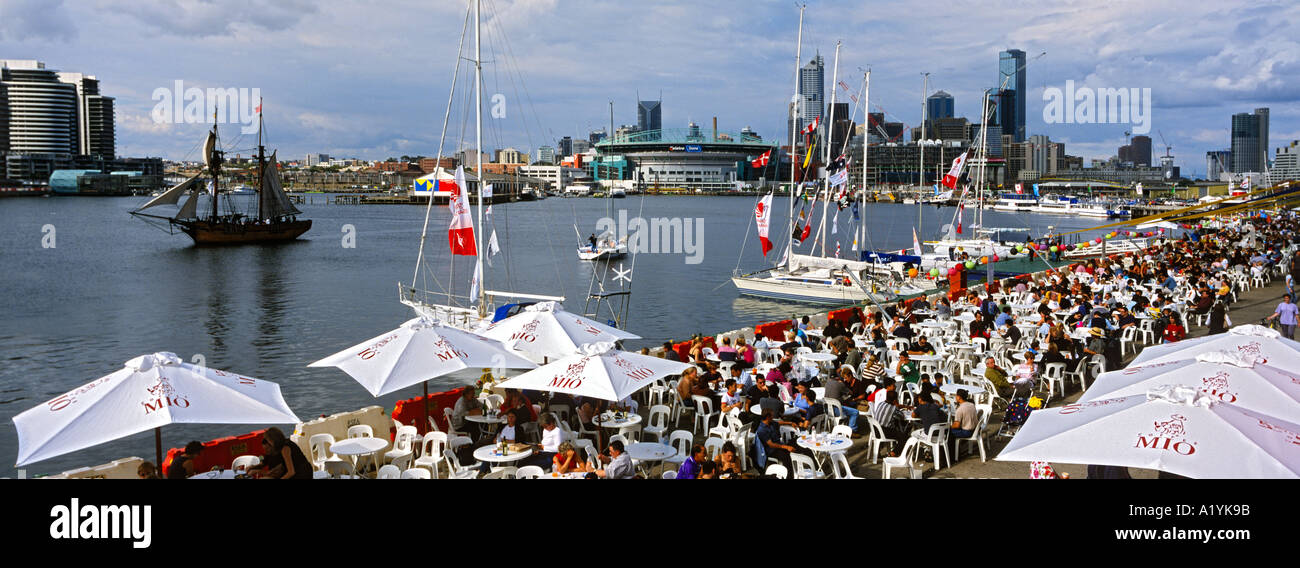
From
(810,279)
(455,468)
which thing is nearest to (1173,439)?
(455,468)

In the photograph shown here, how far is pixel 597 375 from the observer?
31.9 feet

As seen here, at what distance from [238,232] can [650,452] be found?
274ft

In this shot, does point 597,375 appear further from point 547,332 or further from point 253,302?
point 253,302

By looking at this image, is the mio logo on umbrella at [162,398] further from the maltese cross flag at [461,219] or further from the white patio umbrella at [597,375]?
the maltese cross flag at [461,219]

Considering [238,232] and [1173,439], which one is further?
[238,232]

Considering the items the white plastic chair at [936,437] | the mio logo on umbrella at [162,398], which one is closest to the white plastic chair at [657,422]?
the white plastic chair at [936,437]

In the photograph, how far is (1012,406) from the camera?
10664 millimetres

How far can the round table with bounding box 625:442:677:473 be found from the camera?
898 centimetres

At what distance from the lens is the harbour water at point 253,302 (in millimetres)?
23448

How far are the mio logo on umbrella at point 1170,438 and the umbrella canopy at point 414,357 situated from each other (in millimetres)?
6848

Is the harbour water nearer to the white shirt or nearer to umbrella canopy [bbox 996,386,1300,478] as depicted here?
the white shirt

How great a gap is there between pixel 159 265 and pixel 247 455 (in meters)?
61.3
